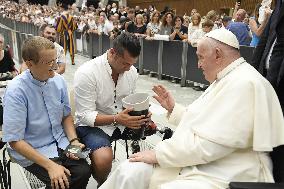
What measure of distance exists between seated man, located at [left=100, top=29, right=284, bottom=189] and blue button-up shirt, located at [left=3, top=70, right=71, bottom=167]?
66 cm

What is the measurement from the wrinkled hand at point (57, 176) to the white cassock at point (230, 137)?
25.0 inches

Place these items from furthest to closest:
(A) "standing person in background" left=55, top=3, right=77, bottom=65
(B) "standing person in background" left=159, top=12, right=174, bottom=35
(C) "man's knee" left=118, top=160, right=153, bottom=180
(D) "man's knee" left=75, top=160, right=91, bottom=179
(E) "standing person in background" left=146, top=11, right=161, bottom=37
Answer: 1. (A) "standing person in background" left=55, top=3, right=77, bottom=65
2. (E) "standing person in background" left=146, top=11, right=161, bottom=37
3. (B) "standing person in background" left=159, top=12, right=174, bottom=35
4. (D) "man's knee" left=75, top=160, right=91, bottom=179
5. (C) "man's knee" left=118, top=160, right=153, bottom=180

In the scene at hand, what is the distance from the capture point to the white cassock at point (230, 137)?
1.90m

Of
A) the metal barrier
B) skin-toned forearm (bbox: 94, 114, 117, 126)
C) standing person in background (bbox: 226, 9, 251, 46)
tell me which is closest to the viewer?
skin-toned forearm (bbox: 94, 114, 117, 126)

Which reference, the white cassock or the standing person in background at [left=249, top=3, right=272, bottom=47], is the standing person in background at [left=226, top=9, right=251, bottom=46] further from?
the white cassock

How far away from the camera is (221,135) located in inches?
75.5

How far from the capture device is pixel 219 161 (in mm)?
2021

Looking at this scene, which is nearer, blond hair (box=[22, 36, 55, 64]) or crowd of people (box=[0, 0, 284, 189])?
crowd of people (box=[0, 0, 284, 189])

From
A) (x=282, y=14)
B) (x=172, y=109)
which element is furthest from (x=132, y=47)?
(x=282, y=14)

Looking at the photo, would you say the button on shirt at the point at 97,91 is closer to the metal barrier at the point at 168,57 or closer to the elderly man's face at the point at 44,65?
the elderly man's face at the point at 44,65

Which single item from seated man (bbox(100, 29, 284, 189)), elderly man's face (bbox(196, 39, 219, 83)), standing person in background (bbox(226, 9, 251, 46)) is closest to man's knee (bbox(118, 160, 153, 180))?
seated man (bbox(100, 29, 284, 189))

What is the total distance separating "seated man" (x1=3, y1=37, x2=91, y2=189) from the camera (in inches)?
88.4

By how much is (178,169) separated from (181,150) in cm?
20

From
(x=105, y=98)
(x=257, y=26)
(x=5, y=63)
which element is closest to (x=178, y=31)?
(x=257, y=26)
